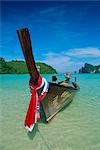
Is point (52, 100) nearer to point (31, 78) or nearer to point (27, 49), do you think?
point (31, 78)

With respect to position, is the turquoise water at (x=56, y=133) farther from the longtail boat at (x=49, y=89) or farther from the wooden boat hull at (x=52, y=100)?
the longtail boat at (x=49, y=89)

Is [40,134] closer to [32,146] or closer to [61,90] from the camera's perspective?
[32,146]

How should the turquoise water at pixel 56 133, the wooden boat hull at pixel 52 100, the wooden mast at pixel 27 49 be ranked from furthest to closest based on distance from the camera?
the wooden boat hull at pixel 52 100, the turquoise water at pixel 56 133, the wooden mast at pixel 27 49

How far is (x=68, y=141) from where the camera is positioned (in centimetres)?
624

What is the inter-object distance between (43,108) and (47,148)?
1706 mm

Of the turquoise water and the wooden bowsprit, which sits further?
the turquoise water

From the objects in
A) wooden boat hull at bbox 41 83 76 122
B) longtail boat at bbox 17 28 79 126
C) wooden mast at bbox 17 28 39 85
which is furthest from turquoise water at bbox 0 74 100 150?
wooden mast at bbox 17 28 39 85

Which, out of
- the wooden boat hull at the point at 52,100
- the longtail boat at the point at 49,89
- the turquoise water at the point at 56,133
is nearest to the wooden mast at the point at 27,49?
the longtail boat at the point at 49,89

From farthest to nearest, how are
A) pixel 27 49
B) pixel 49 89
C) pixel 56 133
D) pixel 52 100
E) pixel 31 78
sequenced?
pixel 52 100, pixel 49 89, pixel 56 133, pixel 31 78, pixel 27 49

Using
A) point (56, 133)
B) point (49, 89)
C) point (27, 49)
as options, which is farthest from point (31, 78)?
point (56, 133)

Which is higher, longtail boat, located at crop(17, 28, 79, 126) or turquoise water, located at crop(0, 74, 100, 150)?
longtail boat, located at crop(17, 28, 79, 126)

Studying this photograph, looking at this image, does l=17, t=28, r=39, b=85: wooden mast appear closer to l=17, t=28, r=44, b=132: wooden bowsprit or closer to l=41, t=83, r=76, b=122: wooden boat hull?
l=17, t=28, r=44, b=132: wooden bowsprit

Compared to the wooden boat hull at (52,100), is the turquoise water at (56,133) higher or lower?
lower

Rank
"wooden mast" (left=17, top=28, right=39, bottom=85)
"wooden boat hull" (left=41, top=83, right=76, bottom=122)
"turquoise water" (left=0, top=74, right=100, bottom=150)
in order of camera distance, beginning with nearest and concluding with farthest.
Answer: "wooden mast" (left=17, top=28, right=39, bottom=85)
"turquoise water" (left=0, top=74, right=100, bottom=150)
"wooden boat hull" (left=41, top=83, right=76, bottom=122)
